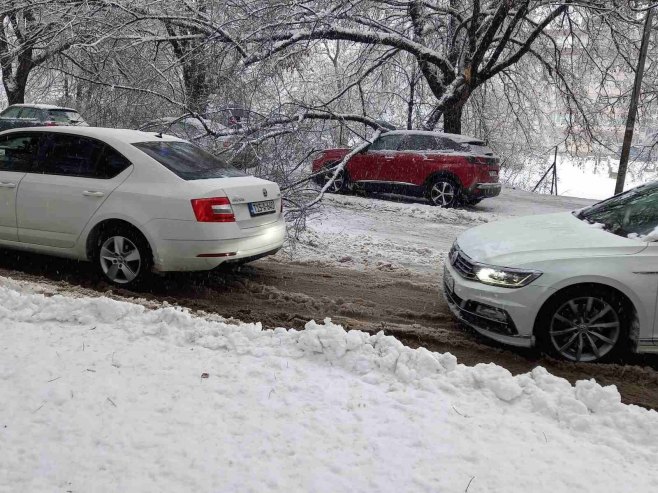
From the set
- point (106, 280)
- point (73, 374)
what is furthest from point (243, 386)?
point (106, 280)

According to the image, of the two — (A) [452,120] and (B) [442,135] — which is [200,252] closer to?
(B) [442,135]

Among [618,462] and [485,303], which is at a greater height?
[485,303]

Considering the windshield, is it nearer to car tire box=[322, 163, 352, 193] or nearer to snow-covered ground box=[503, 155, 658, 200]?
car tire box=[322, 163, 352, 193]

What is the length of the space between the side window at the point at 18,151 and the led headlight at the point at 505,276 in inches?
181

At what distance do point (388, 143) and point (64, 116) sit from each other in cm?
971

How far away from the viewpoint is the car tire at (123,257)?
217 inches

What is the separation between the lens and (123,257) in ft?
18.4

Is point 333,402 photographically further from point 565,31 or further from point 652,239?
point 565,31

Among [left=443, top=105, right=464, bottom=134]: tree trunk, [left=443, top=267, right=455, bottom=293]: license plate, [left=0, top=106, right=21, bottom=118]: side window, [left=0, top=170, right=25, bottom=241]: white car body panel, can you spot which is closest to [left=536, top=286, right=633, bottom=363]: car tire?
[left=443, top=267, right=455, bottom=293]: license plate

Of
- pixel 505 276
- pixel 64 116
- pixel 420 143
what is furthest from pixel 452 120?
pixel 505 276

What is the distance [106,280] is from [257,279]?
1554 mm

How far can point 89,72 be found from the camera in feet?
54.0

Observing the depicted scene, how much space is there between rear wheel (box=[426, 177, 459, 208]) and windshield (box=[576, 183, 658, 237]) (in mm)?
7543

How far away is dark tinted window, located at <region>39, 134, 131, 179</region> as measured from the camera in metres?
5.71
